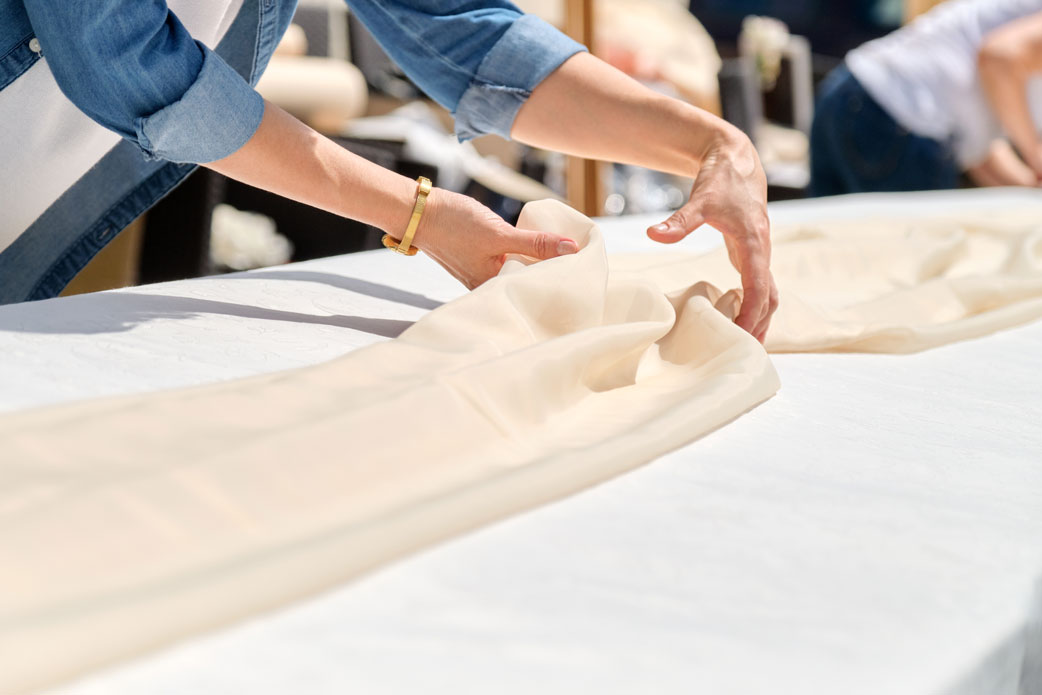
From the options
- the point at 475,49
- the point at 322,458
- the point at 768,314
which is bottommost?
the point at 768,314

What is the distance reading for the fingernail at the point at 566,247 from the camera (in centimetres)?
80

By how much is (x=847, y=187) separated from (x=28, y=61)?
224 centimetres

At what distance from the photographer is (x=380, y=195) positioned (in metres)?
0.83

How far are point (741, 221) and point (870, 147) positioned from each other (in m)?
1.86

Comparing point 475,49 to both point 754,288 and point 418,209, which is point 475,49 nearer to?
point 418,209

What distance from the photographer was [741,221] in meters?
0.87

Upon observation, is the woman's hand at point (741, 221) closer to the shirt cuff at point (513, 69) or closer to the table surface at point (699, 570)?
the table surface at point (699, 570)

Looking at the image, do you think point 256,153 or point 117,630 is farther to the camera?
point 256,153

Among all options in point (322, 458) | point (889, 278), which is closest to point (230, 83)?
point (322, 458)

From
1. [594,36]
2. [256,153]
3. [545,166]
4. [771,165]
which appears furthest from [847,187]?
[256,153]

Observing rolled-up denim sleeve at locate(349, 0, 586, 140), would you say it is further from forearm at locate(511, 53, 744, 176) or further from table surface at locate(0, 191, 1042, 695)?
table surface at locate(0, 191, 1042, 695)

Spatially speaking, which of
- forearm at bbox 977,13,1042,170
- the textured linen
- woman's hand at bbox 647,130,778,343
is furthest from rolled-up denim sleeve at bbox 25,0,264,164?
forearm at bbox 977,13,1042,170

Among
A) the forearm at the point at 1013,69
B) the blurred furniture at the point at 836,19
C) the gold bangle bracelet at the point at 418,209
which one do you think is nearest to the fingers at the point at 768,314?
the gold bangle bracelet at the point at 418,209

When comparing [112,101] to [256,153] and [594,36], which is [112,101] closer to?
[256,153]
